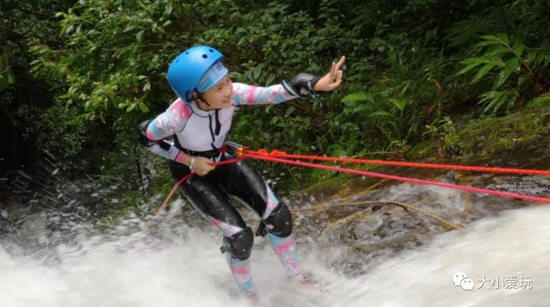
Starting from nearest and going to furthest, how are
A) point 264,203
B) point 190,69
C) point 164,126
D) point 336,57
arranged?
1. point 190,69
2. point 164,126
3. point 264,203
4. point 336,57

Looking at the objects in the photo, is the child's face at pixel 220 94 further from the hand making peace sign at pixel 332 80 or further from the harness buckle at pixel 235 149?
the hand making peace sign at pixel 332 80

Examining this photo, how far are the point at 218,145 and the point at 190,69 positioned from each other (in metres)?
0.59

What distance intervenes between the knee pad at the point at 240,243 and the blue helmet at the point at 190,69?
2.91ft

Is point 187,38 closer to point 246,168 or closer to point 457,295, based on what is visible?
point 246,168

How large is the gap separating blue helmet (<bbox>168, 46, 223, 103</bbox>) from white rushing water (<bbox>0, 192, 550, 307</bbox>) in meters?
1.43

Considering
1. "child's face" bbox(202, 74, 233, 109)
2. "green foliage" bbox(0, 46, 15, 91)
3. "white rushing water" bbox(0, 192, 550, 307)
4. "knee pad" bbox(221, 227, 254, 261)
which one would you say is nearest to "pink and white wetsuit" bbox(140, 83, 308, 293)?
"knee pad" bbox(221, 227, 254, 261)

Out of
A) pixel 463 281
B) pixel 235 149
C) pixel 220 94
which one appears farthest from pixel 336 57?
pixel 463 281

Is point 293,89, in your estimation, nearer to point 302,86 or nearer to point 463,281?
point 302,86

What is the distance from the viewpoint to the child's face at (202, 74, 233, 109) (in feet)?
11.2

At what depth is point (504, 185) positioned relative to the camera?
4.16 metres

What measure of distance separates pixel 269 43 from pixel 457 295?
4559 mm

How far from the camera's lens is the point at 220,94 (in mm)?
3443

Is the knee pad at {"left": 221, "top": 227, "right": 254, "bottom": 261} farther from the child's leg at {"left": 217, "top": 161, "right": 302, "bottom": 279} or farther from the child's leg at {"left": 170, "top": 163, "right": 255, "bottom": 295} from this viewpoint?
the child's leg at {"left": 217, "top": 161, "right": 302, "bottom": 279}

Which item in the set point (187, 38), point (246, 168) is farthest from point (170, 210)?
point (246, 168)
